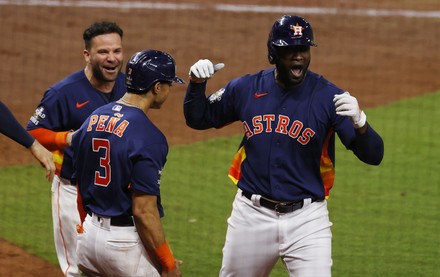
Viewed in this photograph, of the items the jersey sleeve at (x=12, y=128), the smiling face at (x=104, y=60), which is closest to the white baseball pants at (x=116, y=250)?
the jersey sleeve at (x=12, y=128)

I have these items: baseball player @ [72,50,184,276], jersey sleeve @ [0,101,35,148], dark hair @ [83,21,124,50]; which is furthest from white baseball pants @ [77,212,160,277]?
dark hair @ [83,21,124,50]

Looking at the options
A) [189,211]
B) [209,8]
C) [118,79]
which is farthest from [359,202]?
[209,8]

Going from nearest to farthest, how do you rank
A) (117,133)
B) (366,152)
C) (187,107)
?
(117,133)
(366,152)
(187,107)

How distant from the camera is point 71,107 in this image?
6293mm

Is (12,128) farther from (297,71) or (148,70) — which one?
(297,71)

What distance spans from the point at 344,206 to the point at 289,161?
152 inches

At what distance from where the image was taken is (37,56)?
14812 millimetres

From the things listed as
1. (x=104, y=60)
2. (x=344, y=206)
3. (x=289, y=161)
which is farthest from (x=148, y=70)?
(x=344, y=206)

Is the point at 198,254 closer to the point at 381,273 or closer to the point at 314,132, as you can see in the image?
the point at 381,273

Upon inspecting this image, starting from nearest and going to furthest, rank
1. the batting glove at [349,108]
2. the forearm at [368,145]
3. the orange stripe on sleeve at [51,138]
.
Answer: the batting glove at [349,108] < the forearm at [368,145] < the orange stripe on sleeve at [51,138]

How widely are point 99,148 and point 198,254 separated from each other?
123 inches

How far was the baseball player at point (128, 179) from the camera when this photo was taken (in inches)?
197

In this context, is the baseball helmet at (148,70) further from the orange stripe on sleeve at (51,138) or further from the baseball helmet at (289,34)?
the orange stripe on sleeve at (51,138)

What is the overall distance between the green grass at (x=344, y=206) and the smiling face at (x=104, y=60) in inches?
76.3
